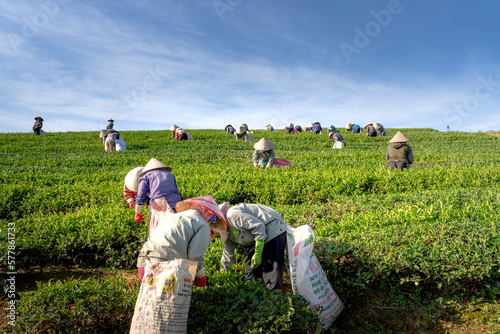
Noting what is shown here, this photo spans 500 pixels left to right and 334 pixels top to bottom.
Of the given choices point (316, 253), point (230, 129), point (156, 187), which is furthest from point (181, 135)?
point (316, 253)

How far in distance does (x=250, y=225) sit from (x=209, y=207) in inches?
23.0

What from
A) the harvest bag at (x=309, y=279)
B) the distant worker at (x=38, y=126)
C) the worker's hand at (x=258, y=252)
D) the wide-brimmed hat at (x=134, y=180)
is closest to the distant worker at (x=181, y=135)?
the distant worker at (x=38, y=126)

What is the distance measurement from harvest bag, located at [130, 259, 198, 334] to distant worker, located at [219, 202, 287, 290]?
92 centimetres

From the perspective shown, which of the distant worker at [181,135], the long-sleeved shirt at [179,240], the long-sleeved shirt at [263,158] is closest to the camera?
the long-sleeved shirt at [179,240]

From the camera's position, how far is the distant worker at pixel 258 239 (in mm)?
3352

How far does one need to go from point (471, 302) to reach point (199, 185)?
19.0 feet

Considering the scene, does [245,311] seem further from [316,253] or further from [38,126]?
[38,126]

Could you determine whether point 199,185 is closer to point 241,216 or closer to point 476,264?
point 241,216

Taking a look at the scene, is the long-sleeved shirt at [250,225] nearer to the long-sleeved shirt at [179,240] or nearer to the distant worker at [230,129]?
the long-sleeved shirt at [179,240]

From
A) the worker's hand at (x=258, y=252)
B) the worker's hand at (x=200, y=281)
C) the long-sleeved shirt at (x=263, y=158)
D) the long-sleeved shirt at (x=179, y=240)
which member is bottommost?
the worker's hand at (x=200, y=281)

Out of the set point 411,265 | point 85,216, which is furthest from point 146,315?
point 85,216

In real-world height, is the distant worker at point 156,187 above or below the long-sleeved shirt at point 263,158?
below

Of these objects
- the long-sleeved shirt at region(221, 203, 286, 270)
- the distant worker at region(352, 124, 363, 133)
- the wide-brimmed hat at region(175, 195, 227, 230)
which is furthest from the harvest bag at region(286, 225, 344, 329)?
the distant worker at region(352, 124, 363, 133)

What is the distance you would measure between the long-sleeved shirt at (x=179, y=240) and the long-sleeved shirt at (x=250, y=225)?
22.6 inches
